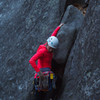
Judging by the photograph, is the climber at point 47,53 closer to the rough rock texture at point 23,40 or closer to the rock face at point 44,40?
the rock face at point 44,40

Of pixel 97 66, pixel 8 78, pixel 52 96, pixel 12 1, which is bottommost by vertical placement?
pixel 52 96

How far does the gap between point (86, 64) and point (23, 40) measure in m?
3.67

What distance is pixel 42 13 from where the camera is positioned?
728 cm

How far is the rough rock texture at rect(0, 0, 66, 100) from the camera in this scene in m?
6.72

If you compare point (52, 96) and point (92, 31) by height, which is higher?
point (92, 31)

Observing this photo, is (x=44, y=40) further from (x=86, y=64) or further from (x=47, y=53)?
(x=86, y=64)

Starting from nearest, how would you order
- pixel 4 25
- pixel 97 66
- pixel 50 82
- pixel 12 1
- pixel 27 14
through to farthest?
pixel 97 66
pixel 50 82
pixel 27 14
pixel 4 25
pixel 12 1

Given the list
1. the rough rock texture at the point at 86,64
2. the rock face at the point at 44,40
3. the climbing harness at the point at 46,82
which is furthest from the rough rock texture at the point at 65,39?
the climbing harness at the point at 46,82

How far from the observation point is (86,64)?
4355 mm

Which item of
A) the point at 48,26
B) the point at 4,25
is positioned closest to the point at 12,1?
the point at 4,25

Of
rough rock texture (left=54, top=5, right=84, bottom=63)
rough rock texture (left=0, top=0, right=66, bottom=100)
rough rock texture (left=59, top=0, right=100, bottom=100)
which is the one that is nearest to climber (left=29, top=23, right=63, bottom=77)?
rough rock texture (left=54, top=5, right=84, bottom=63)

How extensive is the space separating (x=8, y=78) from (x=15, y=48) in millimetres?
1258

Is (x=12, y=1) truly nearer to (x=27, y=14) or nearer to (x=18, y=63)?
(x=27, y=14)

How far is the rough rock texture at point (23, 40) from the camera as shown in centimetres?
672
